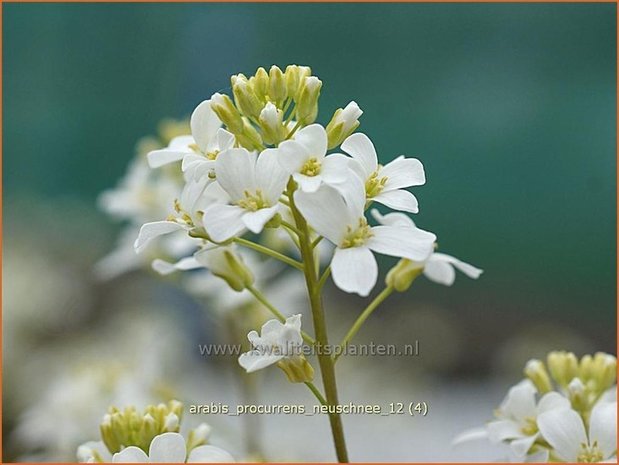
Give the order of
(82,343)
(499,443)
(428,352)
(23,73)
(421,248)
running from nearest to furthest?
(421,248), (499,443), (82,343), (428,352), (23,73)

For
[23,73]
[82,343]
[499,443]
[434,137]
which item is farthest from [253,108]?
[23,73]

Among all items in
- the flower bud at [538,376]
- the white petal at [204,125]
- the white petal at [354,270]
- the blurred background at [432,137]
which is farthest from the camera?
the blurred background at [432,137]

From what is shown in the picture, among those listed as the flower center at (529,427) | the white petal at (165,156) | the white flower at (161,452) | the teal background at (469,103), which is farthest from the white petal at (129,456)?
the teal background at (469,103)

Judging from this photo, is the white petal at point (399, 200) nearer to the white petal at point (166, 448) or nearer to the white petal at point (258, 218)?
the white petal at point (258, 218)

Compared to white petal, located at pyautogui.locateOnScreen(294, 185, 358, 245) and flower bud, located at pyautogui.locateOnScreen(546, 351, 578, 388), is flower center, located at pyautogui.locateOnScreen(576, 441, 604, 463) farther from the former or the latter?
white petal, located at pyautogui.locateOnScreen(294, 185, 358, 245)

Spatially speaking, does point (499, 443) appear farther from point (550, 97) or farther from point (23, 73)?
point (23, 73)

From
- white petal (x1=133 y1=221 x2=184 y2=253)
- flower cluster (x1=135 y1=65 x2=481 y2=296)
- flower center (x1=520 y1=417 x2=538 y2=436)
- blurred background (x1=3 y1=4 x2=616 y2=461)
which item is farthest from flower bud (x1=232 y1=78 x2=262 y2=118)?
blurred background (x1=3 y1=4 x2=616 y2=461)

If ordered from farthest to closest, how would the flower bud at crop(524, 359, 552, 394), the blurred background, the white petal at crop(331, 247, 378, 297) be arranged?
the blurred background
the flower bud at crop(524, 359, 552, 394)
the white petal at crop(331, 247, 378, 297)
